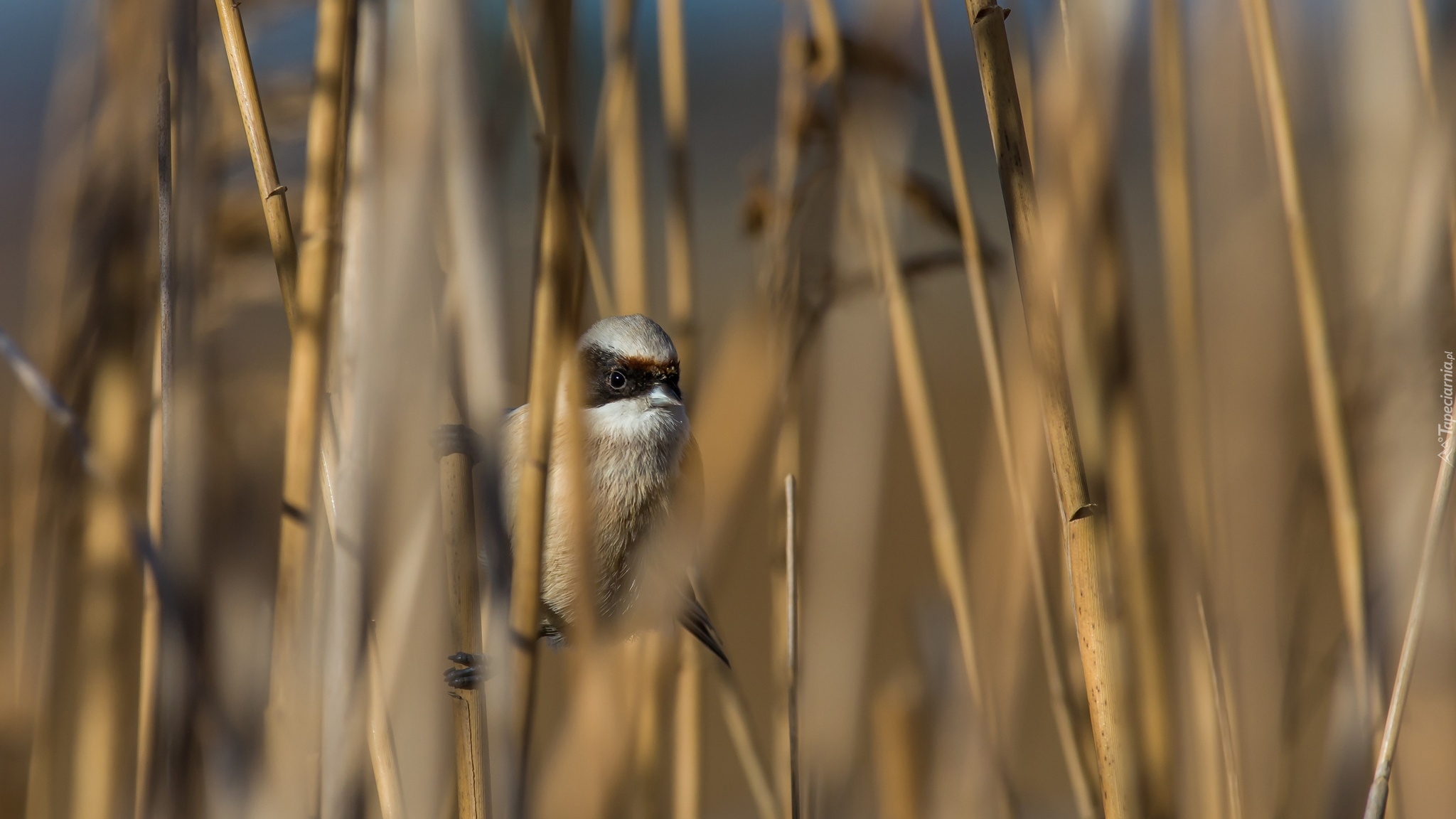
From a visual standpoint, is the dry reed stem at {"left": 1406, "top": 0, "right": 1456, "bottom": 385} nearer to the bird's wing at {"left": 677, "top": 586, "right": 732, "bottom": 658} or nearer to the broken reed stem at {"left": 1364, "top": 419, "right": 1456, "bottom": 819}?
the broken reed stem at {"left": 1364, "top": 419, "right": 1456, "bottom": 819}

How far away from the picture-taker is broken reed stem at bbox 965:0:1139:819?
0.81m

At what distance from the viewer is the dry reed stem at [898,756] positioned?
1.44 metres

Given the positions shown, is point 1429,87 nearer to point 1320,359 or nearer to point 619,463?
point 1320,359

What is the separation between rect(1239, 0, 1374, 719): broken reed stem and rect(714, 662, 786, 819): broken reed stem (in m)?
0.66

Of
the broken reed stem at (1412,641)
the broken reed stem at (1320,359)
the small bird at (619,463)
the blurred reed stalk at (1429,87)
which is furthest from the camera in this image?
the small bird at (619,463)

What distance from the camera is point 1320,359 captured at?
1.08 metres

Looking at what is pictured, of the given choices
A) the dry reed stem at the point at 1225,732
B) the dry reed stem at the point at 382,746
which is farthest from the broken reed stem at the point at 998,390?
the dry reed stem at the point at 382,746

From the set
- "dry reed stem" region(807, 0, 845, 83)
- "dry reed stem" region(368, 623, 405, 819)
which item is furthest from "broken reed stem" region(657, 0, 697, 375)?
"dry reed stem" region(368, 623, 405, 819)

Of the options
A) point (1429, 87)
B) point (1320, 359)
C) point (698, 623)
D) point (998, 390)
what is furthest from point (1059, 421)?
point (1429, 87)

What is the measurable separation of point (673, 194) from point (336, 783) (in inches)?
28.6

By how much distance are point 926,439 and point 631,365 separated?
39 centimetres

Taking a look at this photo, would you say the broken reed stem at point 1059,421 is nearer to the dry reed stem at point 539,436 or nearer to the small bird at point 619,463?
the dry reed stem at point 539,436

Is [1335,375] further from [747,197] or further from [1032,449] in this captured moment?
[747,197]

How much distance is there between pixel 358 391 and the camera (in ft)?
2.89
